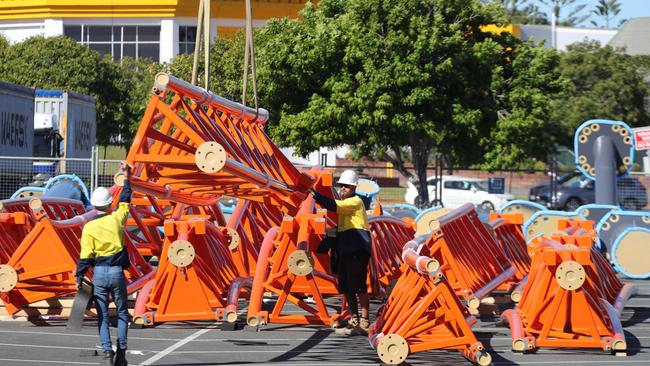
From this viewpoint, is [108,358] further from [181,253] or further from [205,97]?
[205,97]

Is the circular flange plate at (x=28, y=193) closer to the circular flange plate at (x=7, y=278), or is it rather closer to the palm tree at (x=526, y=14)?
the circular flange plate at (x=7, y=278)

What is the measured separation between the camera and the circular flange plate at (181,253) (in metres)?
13.9

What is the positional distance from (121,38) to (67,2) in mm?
3680

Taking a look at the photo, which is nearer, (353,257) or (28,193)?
(353,257)

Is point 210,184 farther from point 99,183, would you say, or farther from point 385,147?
point 385,147

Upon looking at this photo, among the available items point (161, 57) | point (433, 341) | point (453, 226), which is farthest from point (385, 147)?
point (161, 57)

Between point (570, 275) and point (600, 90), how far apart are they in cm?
5261

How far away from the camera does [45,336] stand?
13594 mm

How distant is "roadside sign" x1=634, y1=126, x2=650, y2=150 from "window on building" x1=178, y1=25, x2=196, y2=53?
45547 millimetres

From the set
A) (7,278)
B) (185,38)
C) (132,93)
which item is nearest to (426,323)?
(7,278)

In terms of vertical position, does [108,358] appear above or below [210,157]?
below

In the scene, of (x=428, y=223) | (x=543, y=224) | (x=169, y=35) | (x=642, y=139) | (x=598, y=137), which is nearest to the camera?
(x=428, y=223)

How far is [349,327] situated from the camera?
553 inches

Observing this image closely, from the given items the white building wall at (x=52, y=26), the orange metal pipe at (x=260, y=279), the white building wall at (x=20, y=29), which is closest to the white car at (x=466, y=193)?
the white building wall at (x=52, y=26)
